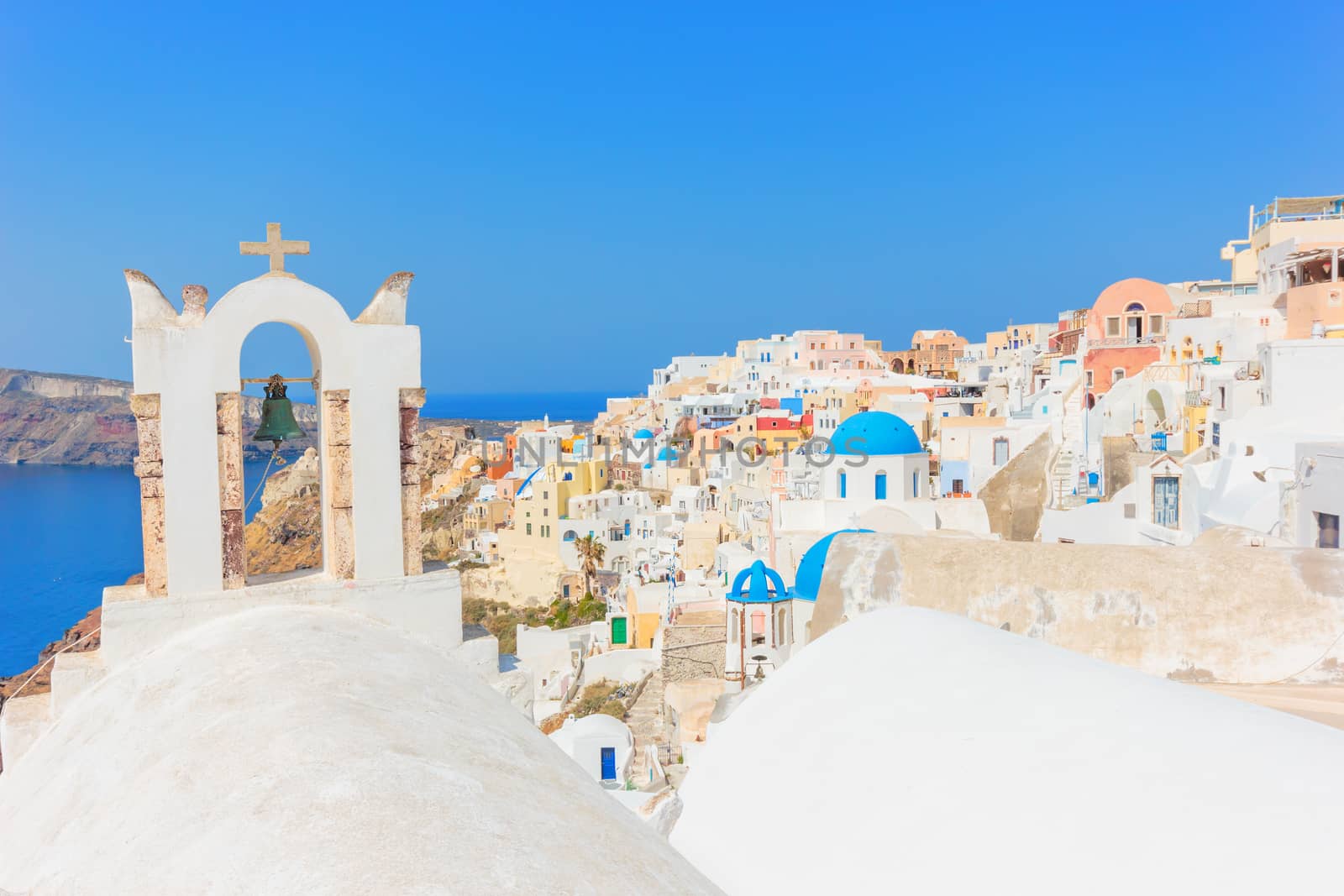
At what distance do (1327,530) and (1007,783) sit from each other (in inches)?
288

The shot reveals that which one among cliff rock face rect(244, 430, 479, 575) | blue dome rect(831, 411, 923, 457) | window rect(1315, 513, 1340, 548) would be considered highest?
blue dome rect(831, 411, 923, 457)

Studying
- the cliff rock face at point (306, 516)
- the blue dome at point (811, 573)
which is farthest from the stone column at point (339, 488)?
the cliff rock face at point (306, 516)

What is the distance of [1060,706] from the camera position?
352 cm

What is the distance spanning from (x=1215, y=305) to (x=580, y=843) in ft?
84.2

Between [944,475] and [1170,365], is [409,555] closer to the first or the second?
[1170,365]

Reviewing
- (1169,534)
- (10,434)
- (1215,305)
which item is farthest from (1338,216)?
(10,434)

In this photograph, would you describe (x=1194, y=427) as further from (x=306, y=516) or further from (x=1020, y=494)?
(x=306, y=516)

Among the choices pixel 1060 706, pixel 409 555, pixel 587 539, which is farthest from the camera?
pixel 587 539

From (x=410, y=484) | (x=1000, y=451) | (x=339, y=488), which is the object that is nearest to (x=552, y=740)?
(x=410, y=484)

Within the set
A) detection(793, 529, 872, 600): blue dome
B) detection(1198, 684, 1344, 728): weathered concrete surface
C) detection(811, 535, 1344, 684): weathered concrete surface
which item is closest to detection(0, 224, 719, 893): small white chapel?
detection(811, 535, 1344, 684): weathered concrete surface

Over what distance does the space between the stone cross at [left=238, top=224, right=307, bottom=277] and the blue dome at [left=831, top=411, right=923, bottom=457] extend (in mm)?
16830

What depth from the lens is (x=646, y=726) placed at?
700 inches

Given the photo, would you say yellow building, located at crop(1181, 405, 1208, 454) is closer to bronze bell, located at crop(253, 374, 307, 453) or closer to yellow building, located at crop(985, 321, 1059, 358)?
bronze bell, located at crop(253, 374, 307, 453)

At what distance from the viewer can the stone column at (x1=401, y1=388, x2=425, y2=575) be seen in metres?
4.41
